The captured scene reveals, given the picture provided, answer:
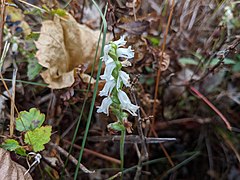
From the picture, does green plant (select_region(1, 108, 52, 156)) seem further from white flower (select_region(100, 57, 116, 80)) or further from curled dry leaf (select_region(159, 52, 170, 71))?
curled dry leaf (select_region(159, 52, 170, 71))

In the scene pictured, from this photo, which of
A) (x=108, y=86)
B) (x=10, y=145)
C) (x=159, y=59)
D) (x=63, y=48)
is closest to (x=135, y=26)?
(x=159, y=59)

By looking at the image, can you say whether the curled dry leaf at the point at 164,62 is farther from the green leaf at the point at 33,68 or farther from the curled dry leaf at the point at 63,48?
the green leaf at the point at 33,68

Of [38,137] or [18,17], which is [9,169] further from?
[18,17]

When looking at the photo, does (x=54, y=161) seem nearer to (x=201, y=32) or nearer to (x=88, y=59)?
(x=88, y=59)

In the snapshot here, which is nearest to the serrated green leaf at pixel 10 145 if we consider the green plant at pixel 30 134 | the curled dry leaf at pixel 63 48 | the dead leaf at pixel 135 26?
the green plant at pixel 30 134

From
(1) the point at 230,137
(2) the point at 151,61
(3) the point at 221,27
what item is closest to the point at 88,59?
(2) the point at 151,61

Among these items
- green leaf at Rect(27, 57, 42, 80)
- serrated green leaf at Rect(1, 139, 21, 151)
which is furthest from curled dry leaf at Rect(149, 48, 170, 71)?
serrated green leaf at Rect(1, 139, 21, 151)
